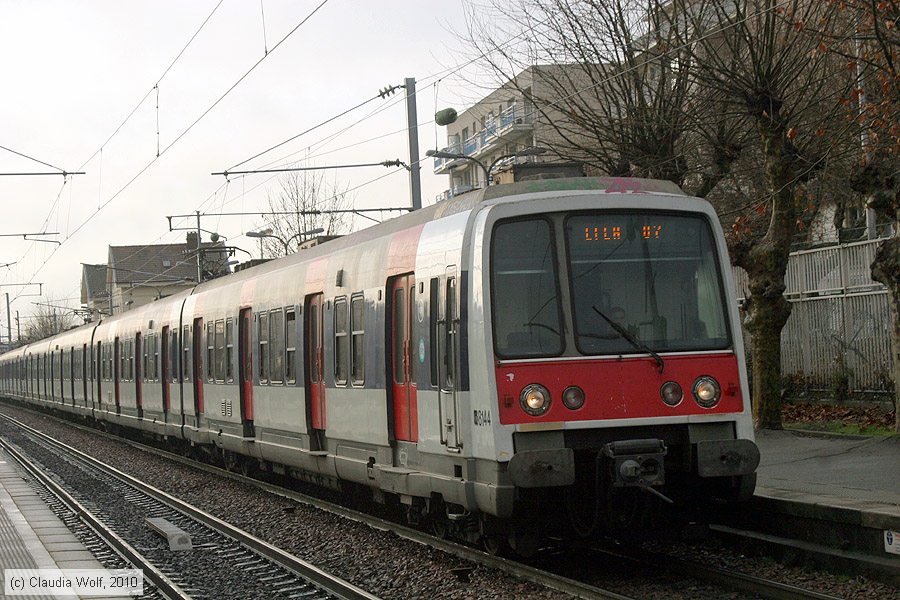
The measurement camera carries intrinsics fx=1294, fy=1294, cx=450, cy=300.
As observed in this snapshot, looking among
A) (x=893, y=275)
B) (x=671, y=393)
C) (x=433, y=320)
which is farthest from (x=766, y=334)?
(x=671, y=393)

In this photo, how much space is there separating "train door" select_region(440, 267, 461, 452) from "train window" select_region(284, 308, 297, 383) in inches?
216

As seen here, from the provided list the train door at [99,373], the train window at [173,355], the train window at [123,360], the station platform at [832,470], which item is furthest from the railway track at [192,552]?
the train door at [99,373]

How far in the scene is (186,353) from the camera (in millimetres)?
23484

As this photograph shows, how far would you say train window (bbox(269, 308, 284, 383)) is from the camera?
16.7 meters

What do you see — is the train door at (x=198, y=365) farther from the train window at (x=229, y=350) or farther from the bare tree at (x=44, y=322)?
the bare tree at (x=44, y=322)

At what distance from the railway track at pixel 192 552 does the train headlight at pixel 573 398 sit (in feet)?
6.77

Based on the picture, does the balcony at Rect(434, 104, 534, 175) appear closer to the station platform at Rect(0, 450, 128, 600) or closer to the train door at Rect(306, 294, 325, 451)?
the station platform at Rect(0, 450, 128, 600)

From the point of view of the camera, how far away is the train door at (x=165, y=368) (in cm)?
2555

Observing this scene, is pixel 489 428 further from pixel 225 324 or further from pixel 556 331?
pixel 225 324

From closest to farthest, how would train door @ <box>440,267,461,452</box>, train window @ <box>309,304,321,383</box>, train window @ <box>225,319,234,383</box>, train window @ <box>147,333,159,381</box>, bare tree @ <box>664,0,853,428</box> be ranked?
1. train door @ <box>440,267,461,452</box>
2. train window @ <box>309,304,321,383</box>
3. bare tree @ <box>664,0,853,428</box>
4. train window @ <box>225,319,234,383</box>
5. train window @ <box>147,333,159,381</box>

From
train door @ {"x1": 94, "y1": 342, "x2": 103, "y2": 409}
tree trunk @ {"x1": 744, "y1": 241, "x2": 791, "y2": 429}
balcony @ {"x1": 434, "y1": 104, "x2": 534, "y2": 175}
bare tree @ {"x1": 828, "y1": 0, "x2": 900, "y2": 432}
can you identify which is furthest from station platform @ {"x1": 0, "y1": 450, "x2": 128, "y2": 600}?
balcony @ {"x1": 434, "y1": 104, "x2": 534, "y2": 175}

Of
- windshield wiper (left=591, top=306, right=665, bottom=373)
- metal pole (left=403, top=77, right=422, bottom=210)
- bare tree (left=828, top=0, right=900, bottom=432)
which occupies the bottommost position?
windshield wiper (left=591, top=306, right=665, bottom=373)

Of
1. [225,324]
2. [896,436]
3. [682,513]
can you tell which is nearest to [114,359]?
[225,324]

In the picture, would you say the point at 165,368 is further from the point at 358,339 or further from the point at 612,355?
the point at 612,355
